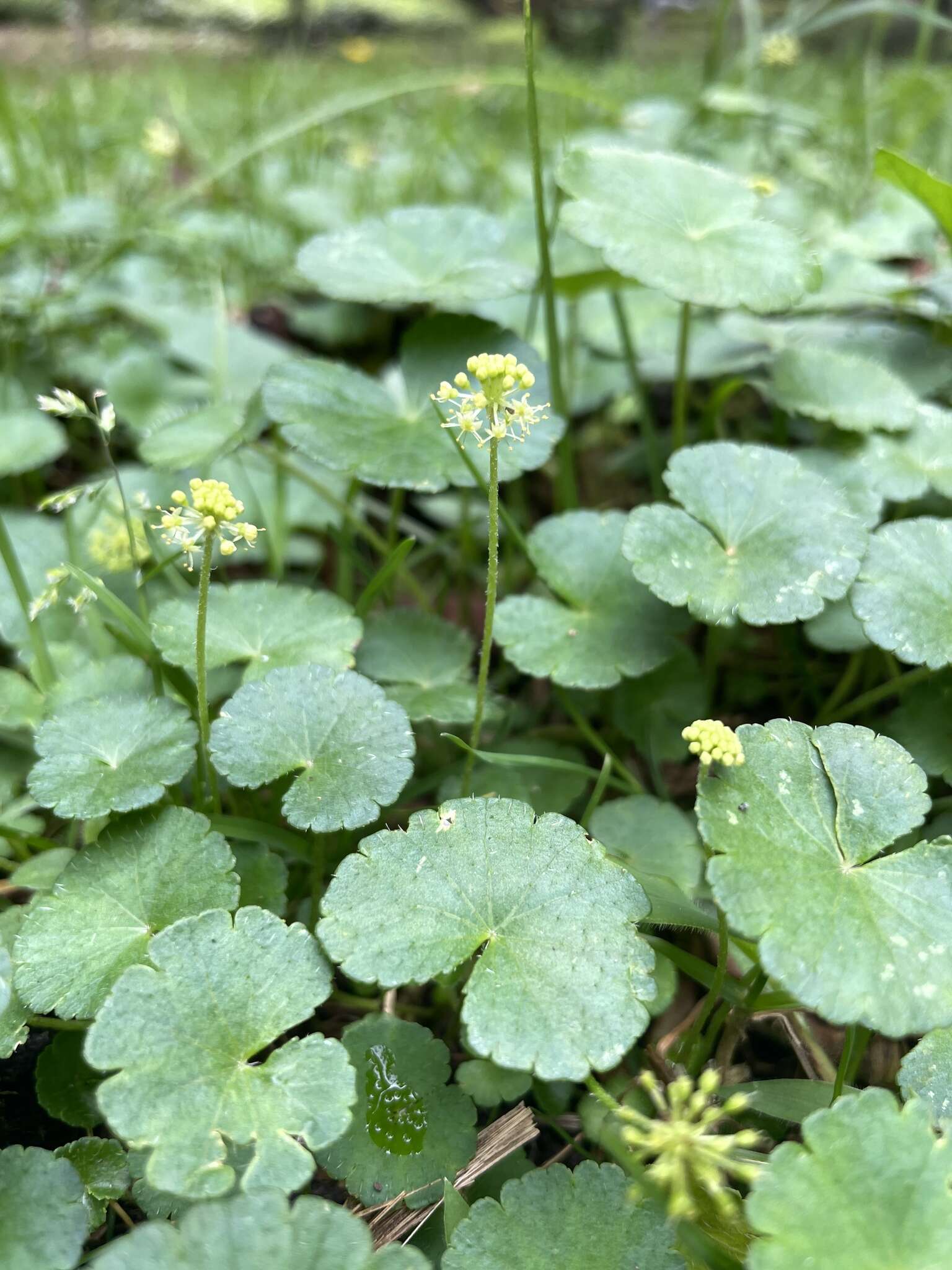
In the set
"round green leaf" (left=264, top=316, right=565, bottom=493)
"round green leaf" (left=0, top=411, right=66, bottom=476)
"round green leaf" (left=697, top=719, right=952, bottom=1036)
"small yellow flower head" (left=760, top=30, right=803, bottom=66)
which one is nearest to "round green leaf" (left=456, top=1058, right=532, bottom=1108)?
"round green leaf" (left=697, top=719, right=952, bottom=1036)

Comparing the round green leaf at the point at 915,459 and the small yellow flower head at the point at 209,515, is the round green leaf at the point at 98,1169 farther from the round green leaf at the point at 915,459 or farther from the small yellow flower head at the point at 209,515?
the round green leaf at the point at 915,459

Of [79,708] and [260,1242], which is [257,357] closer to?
[79,708]

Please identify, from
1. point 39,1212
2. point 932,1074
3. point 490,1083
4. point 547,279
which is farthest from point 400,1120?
point 547,279

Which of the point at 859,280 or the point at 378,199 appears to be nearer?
the point at 859,280

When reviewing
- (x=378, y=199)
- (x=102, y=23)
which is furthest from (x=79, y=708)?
(x=102, y=23)

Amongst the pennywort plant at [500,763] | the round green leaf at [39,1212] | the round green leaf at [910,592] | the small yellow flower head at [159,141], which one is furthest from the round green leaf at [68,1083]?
the small yellow flower head at [159,141]

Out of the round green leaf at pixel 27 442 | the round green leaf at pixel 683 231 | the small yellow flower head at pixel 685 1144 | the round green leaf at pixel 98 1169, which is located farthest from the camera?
the round green leaf at pixel 27 442

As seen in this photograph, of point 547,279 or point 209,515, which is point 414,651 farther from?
point 547,279
